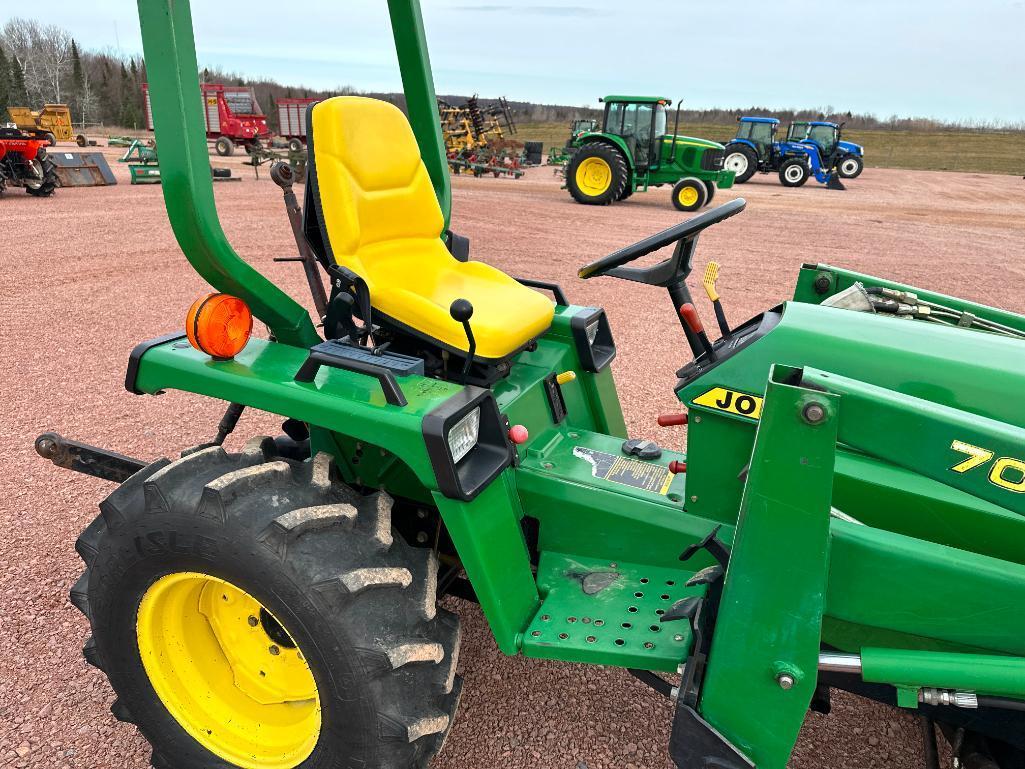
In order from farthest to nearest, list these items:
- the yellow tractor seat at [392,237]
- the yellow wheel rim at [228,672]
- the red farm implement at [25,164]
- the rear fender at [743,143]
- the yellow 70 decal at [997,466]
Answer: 1. the rear fender at [743,143]
2. the red farm implement at [25,164]
3. the yellow tractor seat at [392,237]
4. the yellow wheel rim at [228,672]
5. the yellow 70 decal at [997,466]

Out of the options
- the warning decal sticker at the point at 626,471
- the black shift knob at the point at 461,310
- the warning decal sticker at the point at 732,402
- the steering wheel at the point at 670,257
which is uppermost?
the steering wheel at the point at 670,257

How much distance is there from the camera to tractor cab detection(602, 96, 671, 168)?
48.8ft

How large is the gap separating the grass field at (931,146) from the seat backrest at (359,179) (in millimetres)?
33321

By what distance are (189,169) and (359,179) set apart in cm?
63

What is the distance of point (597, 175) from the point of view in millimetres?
15102

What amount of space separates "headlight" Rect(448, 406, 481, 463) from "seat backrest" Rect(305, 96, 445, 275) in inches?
31.1

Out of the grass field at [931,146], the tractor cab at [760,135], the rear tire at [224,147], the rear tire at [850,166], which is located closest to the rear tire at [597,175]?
the tractor cab at [760,135]

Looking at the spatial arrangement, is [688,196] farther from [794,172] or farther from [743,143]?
[794,172]

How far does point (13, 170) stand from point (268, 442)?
1384 centimetres

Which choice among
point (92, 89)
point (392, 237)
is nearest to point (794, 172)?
point (392, 237)

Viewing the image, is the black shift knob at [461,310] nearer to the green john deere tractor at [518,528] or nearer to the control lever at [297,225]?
the green john deere tractor at [518,528]

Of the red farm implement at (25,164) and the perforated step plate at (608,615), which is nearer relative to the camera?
the perforated step plate at (608,615)

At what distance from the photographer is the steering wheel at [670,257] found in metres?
2.05

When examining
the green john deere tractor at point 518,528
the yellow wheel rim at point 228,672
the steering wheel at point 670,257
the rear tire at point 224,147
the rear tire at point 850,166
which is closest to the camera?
the green john deere tractor at point 518,528
